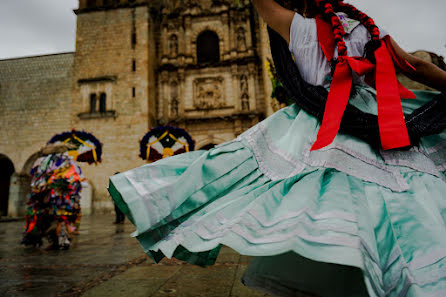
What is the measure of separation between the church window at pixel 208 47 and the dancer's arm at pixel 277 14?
16093mm

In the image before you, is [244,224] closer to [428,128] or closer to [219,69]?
[428,128]

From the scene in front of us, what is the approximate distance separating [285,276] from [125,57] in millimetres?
16702

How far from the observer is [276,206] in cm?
94

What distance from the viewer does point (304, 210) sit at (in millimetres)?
845

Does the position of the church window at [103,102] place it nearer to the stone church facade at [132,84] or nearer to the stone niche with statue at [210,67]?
the stone church facade at [132,84]

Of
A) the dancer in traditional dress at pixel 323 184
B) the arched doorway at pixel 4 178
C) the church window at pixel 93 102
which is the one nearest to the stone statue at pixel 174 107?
the church window at pixel 93 102

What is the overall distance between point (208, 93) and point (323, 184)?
15.8 meters

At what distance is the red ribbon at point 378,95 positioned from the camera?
1.09m

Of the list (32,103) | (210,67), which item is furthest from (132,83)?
(32,103)

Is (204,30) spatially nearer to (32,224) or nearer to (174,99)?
(174,99)

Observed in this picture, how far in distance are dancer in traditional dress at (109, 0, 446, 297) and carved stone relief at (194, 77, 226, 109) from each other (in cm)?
1480

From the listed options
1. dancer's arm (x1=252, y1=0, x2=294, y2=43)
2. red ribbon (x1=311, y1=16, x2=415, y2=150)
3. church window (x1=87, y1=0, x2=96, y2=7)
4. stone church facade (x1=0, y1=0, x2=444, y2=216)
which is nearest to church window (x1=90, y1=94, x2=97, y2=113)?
stone church facade (x1=0, y1=0, x2=444, y2=216)

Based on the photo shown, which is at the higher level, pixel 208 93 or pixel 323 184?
pixel 208 93

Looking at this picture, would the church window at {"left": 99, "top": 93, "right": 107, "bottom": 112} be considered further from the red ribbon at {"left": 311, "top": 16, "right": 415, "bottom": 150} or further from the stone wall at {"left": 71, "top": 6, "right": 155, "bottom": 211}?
the red ribbon at {"left": 311, "top": 16, "right": 415, "bottom": 150}
